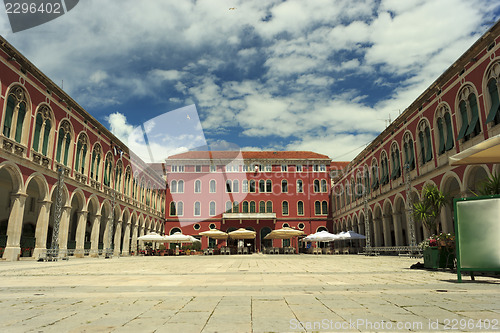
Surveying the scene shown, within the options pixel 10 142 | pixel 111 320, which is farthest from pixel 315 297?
pixel 10 142

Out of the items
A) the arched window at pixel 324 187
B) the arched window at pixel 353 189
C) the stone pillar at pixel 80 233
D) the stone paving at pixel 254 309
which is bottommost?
the stone paving at pixel 254 309

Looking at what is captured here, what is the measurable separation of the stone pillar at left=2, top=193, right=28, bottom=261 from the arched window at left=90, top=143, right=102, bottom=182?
9239 millimetres

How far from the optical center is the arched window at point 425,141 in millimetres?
21913

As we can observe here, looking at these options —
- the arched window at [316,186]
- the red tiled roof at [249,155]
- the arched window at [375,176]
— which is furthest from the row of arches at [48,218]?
the arched window at [316,186]

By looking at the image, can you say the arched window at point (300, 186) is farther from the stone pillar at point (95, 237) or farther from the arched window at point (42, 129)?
the arched window at point (42, 129)

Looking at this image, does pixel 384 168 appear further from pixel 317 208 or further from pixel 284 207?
pixel 284 207

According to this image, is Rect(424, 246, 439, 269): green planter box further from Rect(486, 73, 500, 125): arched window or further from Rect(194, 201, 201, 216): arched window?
Rect(194, 201, 201, 216): arched window

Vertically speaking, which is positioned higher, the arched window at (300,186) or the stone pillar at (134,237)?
the arched window at (300,186)

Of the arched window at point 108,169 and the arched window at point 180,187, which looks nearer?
the arched window at point 108,169

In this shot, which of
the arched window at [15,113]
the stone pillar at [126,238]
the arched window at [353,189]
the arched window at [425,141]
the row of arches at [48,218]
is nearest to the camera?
the arched window at [15,113]

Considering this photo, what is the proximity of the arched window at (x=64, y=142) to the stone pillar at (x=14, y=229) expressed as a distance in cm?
482

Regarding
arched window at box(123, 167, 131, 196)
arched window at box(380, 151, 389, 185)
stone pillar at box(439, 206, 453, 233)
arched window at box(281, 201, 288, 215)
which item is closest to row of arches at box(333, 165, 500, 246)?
stone pillar at box(439, 206, 453, 233)

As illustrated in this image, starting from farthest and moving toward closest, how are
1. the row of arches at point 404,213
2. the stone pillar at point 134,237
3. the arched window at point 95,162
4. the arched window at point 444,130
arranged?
the stone pillar at point 134,237
the arched window at point 95,162
the arched window at point 444,130
the row of arches at point 404,213

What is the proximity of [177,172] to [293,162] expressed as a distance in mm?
16148
